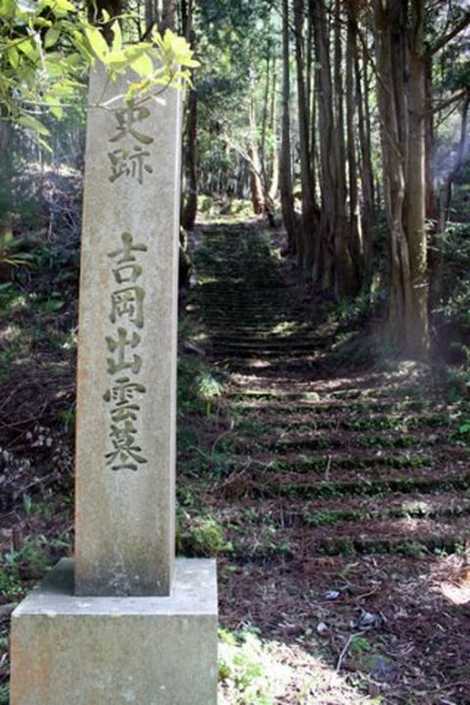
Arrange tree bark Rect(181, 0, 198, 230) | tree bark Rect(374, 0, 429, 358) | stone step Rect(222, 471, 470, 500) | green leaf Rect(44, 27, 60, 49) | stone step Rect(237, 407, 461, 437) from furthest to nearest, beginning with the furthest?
tree bark Rect(181, 0, 198, 230) < tree bark Rect(374, 0, 429, 358) < stone step Rect(237, 407, 461, 437) < stone step Rect(222, 471, 470, 500) < green leaf Rect(44, 27, 60, 49)

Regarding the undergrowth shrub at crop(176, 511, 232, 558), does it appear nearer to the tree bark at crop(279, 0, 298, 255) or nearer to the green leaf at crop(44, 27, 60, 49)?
the green leaf at crop(44, 27, 60, 49)

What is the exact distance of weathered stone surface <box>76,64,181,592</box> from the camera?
291cm

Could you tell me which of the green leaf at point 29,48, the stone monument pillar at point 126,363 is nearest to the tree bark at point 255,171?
the stone monument pillar at point 126,363

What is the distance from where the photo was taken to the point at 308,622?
416cm

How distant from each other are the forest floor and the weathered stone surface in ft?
2.93

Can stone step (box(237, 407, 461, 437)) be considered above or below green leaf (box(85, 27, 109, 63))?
below

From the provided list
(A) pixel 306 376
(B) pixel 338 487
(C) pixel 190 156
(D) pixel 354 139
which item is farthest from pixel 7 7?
(C) pixel 190 156

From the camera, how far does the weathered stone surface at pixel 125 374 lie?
9.55 ft

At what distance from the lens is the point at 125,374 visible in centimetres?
291

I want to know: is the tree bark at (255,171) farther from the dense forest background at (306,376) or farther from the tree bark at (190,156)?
the dense forest background at (306,376)

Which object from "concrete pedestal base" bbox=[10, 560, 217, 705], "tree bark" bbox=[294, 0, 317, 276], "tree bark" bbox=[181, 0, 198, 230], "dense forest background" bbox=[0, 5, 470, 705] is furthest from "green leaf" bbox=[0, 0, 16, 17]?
"tree bark" bbox=[181, 0, 198, 230]

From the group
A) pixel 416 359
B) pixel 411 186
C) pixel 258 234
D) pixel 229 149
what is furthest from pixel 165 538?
pixel 229 149

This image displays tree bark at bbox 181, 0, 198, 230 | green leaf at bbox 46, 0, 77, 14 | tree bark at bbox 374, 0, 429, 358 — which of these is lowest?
green leaf at bbox 46, 0, 77, 14

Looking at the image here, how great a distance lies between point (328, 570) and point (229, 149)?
24.8 meters
